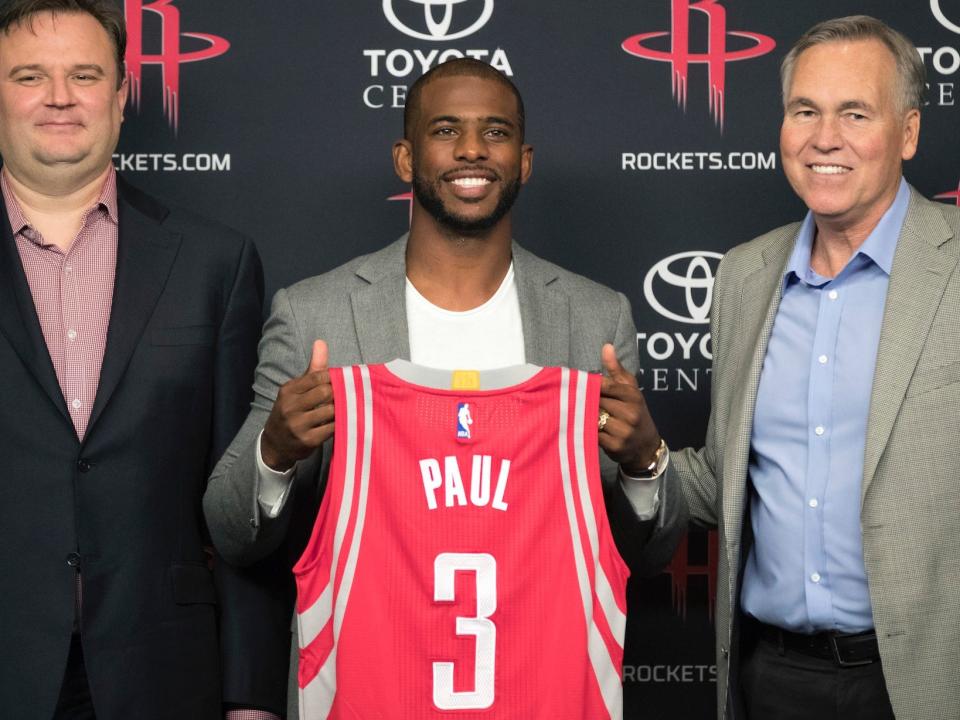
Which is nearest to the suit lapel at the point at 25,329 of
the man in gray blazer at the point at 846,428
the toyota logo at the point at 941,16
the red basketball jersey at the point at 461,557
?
the red basketball jersey at the point at 461,557

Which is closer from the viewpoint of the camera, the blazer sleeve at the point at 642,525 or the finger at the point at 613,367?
the finger at the point at 613,367

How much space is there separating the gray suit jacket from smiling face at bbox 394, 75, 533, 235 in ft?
1.96

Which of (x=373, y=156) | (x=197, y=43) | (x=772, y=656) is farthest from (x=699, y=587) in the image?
(x=197, y=43)

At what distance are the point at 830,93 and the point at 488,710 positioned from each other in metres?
1.28

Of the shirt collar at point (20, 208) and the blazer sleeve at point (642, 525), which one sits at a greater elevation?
the shirt collar at point (20, 208)

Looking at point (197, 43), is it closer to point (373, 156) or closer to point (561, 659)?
point (373, 156)

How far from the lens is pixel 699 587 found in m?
3.26

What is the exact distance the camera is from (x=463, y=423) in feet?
6.97

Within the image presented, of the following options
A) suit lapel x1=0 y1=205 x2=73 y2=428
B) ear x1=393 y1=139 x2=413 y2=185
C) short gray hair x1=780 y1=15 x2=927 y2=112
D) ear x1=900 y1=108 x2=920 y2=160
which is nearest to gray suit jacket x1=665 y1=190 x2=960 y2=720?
ear x1=900 y1=108 x2=920 y2=160

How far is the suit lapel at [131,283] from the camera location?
7.66 feet

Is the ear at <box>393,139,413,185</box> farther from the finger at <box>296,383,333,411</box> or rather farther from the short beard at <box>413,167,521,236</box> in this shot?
the finger at <box>296,383,333,411</box>

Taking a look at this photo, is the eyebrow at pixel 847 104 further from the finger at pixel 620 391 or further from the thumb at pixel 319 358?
the thumb at pixel 319 358

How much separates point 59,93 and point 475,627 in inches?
49.5

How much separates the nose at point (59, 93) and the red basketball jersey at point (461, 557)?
79cm
